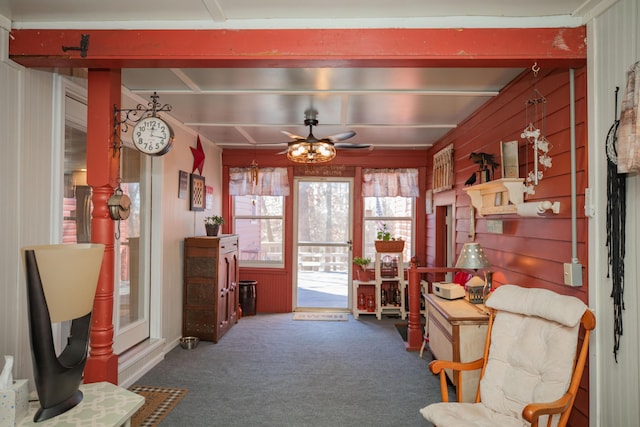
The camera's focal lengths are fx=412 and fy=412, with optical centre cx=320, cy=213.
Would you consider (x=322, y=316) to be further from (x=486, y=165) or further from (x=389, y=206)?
(x=486, y=165)

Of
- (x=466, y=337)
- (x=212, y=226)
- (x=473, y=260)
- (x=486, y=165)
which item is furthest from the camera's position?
(x=212, y=226)

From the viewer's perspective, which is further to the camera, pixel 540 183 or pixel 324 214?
pixel 324 214

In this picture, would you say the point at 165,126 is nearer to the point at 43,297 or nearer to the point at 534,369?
the point at 43,297

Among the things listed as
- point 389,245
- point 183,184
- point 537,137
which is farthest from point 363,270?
point 537,137

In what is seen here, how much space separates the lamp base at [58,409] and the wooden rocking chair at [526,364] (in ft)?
5.35

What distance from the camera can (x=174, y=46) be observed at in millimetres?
2242

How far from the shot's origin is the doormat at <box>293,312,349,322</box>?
18.7 ft

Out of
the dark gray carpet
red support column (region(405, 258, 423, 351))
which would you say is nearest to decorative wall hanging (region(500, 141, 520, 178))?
red support column (region(405, 258, 423, 351))

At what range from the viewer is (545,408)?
1804 mm

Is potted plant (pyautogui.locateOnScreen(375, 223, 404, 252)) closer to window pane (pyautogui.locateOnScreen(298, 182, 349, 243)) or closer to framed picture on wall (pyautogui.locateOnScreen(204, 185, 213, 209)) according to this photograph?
window pane (pyautogui.locateOnScreen(298, 182, 349, 243))

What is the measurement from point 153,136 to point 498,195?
243cm

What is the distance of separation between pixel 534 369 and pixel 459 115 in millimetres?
2596

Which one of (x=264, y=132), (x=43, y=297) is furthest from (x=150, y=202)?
(x=43, y=297)

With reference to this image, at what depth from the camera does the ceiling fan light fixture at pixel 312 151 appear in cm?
378
